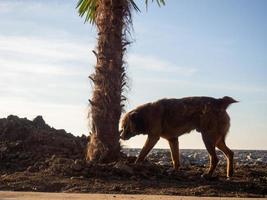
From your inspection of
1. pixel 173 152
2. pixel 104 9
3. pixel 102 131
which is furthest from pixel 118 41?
pixel 173 152

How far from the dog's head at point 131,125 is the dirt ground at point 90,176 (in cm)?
63

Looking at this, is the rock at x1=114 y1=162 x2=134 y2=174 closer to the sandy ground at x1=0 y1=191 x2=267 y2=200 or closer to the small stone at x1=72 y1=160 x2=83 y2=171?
the small stone at x1=72 y1=160 x2=83 y2=171

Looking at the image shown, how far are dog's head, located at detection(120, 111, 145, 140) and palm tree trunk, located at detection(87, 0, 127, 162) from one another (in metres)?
1.06

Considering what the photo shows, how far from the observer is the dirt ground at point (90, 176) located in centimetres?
1091

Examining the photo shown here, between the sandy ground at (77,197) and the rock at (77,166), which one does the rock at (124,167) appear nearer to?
the rock at (77,166)

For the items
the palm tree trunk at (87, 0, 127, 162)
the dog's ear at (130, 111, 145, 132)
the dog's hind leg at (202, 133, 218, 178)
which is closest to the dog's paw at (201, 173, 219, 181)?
the dog's hind leg at (202, 133, 218, 178)

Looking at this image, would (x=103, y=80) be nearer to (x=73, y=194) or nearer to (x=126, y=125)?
(x=126, y=125)

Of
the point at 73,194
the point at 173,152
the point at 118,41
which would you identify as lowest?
the point at 73,194

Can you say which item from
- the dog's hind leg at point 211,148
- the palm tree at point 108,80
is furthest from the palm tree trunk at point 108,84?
the dog's hind leg at point 211,148

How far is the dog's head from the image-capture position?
49.7 ft

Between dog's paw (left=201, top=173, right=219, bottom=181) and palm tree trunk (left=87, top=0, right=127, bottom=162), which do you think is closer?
dog's paw (left=201, top=173, right=219, bottom=181)

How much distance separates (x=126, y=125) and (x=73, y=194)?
5.33 meters

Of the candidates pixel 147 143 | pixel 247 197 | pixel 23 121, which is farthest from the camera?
pixel 23 121

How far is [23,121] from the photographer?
19.4 m
